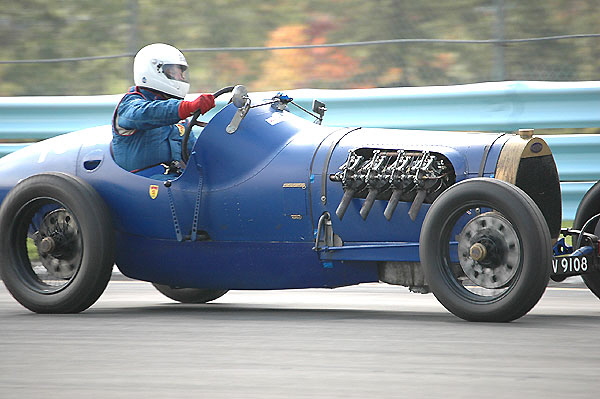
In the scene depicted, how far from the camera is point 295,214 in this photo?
23.5ft

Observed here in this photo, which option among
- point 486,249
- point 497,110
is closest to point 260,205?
point 486,249

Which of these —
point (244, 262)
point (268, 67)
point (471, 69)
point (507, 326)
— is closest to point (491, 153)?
point (507, 326)

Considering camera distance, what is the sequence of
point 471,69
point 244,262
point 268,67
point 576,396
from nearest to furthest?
point 576,396, point 244,262, point 471,69, point 268,67

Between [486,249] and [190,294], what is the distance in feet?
8.43

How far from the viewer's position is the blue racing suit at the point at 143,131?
7.55 meters

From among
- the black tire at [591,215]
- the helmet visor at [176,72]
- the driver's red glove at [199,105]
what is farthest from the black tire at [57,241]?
the black tire at [591,215]

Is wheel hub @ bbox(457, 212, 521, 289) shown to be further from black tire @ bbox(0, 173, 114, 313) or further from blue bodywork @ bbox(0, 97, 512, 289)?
black tire @ bbox(0, 173, 114, 313)

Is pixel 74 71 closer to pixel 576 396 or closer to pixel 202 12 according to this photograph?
pixel 202 12

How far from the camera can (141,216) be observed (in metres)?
7.58

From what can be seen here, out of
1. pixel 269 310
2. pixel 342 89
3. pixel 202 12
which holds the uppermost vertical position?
pixel 202 12

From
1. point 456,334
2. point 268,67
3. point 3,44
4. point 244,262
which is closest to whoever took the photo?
point 456,334

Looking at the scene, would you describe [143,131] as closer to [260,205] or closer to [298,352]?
[260,205]

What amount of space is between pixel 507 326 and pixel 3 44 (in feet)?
23.6

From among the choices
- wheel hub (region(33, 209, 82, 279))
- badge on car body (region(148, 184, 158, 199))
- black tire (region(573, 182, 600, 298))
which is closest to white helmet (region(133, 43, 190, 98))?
badge on car body (region(148, 184, 158, 199))
